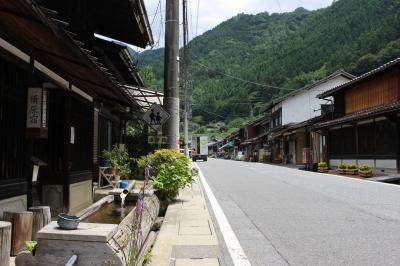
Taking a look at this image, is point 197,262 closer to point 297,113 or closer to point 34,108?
point 34,108

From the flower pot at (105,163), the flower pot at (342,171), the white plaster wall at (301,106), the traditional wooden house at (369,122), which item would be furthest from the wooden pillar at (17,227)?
the white plaster wall at (301,106)

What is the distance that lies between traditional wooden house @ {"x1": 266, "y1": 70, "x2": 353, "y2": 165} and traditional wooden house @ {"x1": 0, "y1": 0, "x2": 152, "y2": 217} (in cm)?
3468

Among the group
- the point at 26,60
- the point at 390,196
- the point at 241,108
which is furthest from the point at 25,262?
the point at 241,108

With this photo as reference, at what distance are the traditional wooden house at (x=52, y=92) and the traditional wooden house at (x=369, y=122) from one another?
15.9m

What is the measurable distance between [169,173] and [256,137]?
6079cm

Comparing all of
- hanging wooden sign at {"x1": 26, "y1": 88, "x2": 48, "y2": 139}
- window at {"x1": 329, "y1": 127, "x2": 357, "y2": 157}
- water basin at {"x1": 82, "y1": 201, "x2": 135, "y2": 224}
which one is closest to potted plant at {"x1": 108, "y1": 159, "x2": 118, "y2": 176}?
water basin at {"x1": 82, "y1": 201, "x2": 135, "y2": 224}

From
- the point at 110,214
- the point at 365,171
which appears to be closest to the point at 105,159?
the point at 110,214

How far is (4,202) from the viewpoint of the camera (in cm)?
652

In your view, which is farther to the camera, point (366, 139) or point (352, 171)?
point (366, 139)

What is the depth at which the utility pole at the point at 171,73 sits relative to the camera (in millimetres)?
13336

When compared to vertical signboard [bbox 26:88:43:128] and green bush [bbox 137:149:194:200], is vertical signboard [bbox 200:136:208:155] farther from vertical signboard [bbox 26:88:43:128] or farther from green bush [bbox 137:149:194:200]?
vertical signboard [bbox 26:88:43:128]

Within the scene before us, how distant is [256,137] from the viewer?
235 ft

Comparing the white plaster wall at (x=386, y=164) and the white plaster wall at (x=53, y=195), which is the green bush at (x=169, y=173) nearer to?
the white plaster wall at (x=53, y=195)

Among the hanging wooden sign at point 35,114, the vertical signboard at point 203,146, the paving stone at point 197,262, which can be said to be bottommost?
the paving stone at point 197,262
